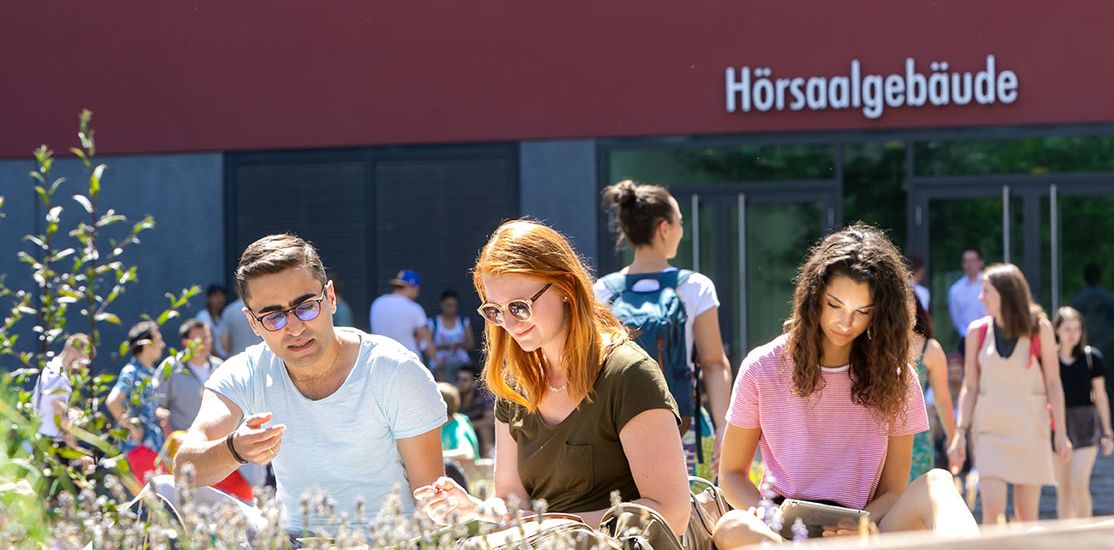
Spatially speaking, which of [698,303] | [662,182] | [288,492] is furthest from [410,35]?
[288,492]

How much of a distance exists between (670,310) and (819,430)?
1.63 m

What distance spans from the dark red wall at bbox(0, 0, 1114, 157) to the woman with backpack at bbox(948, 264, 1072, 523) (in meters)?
5.72

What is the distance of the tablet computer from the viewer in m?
3.68

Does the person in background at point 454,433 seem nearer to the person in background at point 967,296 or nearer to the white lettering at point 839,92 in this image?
the person in background at point 967,296

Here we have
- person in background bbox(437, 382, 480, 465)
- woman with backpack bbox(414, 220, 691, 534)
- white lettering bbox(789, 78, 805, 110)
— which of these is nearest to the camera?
woman with backpack bbox(414, 220, 691, 534)

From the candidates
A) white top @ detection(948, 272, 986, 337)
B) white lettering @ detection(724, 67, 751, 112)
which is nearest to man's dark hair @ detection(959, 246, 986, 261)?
white top @ detection(948, 272, 986, 337)

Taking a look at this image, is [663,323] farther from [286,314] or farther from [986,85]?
[986,85]

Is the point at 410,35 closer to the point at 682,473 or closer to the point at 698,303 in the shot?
the point at 698,303

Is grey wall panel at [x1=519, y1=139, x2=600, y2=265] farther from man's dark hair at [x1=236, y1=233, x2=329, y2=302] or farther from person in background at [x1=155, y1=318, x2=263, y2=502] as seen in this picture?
man's dark hair at [x1=236, y1=233, x2=329, y2=302]

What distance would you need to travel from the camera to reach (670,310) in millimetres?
5652

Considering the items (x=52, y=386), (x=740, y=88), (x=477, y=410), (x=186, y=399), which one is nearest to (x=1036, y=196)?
(x=740, y=88)

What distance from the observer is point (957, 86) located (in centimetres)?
1342

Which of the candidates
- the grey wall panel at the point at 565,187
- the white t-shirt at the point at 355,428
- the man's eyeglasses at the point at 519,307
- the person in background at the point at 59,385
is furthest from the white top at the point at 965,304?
the person in background at the point at 59,385

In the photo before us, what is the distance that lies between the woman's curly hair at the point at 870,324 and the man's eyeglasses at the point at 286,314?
1307 millimetres
